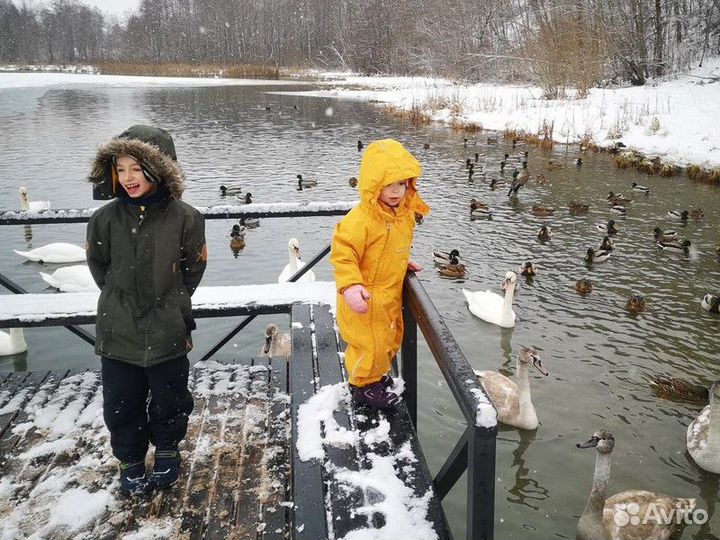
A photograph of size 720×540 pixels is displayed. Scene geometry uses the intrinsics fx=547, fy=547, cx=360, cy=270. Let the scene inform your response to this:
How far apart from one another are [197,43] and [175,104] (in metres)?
68.6

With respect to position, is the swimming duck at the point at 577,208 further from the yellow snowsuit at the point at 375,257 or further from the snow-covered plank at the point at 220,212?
the yellow snowsuit at the point at 375,257

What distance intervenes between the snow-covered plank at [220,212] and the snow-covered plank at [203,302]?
2.14 ft

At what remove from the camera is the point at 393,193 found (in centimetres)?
284

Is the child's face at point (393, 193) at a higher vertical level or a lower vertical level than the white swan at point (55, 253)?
higher

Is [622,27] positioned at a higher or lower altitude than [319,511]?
higher

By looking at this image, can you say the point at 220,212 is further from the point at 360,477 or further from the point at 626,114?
the point at 626,114

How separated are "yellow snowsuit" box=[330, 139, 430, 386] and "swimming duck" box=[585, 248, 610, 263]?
7.42 meters

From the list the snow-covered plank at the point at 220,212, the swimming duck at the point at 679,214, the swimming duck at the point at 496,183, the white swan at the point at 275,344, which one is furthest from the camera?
the swimming duck at the point at 496,183

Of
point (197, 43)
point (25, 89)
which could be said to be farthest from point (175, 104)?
point (197, 43)

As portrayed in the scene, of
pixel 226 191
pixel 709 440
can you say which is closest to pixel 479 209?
pixel 226 191

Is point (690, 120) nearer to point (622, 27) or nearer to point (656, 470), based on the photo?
point (622, 27)

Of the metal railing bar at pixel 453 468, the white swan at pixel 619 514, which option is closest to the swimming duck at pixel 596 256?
the white swan at pixel 619 514

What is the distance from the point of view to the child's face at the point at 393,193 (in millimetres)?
2840

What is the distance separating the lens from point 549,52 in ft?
82.2
